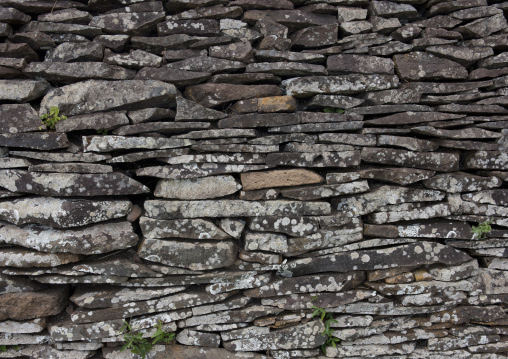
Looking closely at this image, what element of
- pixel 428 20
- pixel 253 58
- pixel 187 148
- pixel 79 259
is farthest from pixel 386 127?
pixel 79 259

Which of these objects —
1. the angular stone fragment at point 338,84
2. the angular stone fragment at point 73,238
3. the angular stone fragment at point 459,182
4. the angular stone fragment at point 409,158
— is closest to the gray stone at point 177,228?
the angular stone fragment at point 73,238

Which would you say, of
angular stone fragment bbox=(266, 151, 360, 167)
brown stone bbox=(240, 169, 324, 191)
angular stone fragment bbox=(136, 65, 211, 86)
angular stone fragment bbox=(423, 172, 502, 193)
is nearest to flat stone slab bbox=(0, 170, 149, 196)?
angular stone fragment bbox=(136, 65, 211, 86)

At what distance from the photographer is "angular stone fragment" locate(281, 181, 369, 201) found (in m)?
3.52

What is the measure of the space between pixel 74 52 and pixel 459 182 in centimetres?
427

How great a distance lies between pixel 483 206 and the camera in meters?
3.71

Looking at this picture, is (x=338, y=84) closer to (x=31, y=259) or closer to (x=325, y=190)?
(x=325, y=190)

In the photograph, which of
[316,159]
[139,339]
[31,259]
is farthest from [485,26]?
[31,259]

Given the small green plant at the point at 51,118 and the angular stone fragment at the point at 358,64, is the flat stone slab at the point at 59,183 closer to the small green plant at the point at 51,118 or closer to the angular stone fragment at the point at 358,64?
the small green plant at the point at 51,118

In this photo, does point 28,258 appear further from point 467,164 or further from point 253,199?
point 467,164

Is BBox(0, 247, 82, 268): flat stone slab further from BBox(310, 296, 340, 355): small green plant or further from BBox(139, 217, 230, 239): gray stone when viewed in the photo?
BBox(310, 296, 340, 355): small green plant

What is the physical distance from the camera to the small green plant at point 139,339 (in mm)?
3502

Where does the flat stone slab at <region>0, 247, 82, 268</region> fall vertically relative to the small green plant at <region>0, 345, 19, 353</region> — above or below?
above

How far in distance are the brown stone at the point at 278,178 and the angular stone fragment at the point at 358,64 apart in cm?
115

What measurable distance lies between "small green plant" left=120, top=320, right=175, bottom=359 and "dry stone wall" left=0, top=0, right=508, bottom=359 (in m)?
0.08
